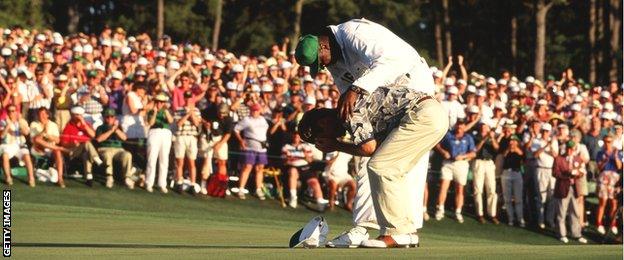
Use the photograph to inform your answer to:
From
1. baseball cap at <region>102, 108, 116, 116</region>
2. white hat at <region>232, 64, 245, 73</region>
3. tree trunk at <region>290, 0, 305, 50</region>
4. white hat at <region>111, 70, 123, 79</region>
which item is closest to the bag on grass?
baseball cap at <region>102, 108, 116, 116</region>

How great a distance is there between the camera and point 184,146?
24938mm

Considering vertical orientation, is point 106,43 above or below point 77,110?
above

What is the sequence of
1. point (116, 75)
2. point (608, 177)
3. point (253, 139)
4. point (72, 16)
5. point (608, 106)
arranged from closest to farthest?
point (253, 139), point (116, 75), point (608, 177), point (608, 106), point (72, 16)

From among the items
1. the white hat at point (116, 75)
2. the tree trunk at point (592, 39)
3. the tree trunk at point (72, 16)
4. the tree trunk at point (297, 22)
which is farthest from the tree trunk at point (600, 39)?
the white hat at point (116, 75)

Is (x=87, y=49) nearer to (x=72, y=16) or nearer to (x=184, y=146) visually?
(x=184, y=146)

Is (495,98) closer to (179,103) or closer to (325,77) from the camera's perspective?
(325,77)

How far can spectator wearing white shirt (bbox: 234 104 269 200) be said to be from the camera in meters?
25.1

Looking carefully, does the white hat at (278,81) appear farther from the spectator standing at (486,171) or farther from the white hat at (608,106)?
the white hat at (608,106)

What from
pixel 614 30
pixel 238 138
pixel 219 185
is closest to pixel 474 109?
pixel 238 138

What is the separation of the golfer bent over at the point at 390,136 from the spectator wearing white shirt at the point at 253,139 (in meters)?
13.0

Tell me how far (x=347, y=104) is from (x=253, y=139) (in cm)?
1389

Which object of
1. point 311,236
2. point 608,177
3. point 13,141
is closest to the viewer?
point 311,236

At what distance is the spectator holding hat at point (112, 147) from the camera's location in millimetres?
24281

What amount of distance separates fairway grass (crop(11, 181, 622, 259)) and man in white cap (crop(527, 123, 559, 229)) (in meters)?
0.67
